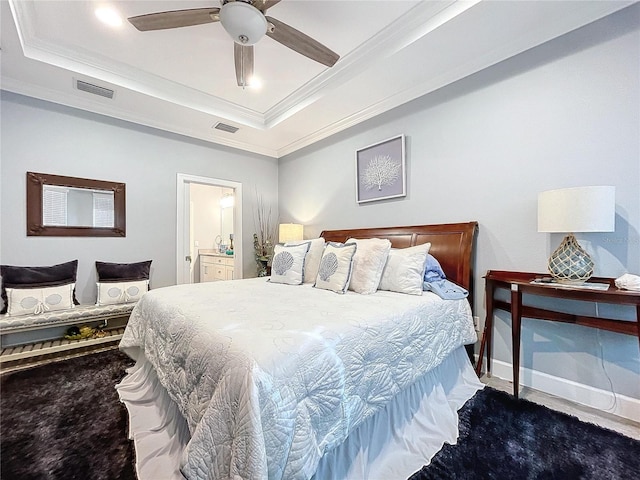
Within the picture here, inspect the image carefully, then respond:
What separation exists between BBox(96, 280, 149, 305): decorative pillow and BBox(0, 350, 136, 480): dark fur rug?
78cm

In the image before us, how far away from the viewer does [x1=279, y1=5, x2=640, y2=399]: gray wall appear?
1757mm

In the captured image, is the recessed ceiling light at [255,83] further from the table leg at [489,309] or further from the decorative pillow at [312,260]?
the table leg at [489,309]

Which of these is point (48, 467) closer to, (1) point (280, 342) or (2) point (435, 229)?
(1) point (280, 342)

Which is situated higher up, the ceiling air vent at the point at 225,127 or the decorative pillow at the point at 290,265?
the ceiling air vent at the point at 225,127

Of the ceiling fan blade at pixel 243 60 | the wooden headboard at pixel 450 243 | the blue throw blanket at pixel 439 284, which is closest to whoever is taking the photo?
the ceiling fan blade at pixel 243 60

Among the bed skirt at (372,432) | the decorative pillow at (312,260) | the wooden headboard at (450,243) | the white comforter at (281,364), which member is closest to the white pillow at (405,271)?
the white comforter at (281,364)

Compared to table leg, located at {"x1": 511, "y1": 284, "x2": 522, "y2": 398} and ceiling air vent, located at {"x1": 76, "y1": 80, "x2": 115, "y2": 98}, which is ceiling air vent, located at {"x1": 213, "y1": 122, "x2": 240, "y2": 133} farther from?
table leg, located at {"x1": 511, "y1": 284, "x2": 522, "y2": 398}

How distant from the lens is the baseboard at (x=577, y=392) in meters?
1.72

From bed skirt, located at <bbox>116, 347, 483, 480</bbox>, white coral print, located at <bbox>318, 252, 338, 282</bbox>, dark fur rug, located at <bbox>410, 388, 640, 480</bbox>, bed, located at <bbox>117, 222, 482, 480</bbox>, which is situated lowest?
dark fur rug, located at <bbox>410, 388, 640, 480</bbox>

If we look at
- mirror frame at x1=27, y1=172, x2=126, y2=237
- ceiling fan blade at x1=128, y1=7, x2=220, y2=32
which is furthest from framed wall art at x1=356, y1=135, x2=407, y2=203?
mirror frame at x1=27, y1=172, x2=126, y2=237

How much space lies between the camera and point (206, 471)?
3.14 feet

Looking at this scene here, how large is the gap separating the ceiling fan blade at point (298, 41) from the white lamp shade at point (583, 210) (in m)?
1.80

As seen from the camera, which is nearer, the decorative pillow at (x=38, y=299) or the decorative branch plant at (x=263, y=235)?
the decorative pillow at (x=38, y=299)

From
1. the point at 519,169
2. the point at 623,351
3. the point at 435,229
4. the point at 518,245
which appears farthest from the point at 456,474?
the point at 519,169
